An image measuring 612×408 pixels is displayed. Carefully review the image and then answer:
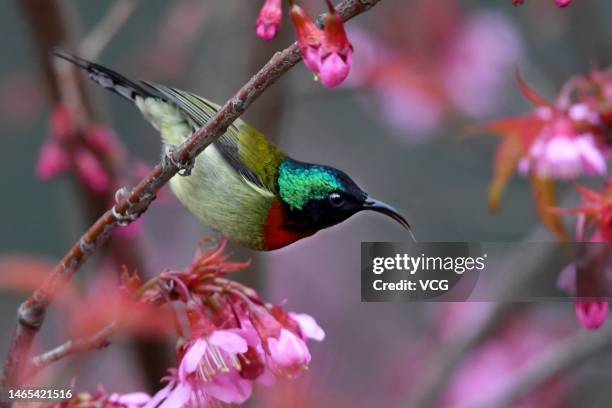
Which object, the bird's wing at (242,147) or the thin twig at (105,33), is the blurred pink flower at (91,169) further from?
the bird's wing at (242,147)

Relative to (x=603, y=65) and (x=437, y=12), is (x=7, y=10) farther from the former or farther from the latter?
(x=603, y=65)

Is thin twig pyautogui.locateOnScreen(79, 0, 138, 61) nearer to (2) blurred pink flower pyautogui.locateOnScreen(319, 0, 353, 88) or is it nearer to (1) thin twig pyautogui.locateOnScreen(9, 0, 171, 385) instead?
(1) thin twig pyautogui.locateOnScreen(9, 0, 171, 385)

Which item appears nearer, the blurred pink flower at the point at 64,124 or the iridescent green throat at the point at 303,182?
the iridescent green throat at the point at 303,182

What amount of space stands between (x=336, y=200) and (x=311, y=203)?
5cm

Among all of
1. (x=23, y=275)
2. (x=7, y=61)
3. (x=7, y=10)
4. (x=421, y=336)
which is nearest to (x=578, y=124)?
(x=23, y=275)

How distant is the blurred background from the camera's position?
8.20 ft

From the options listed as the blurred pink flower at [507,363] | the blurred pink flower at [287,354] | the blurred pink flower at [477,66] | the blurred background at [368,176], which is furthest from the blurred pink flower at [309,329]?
the blurred pink flower at [477,66]

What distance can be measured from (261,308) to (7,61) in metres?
4.17

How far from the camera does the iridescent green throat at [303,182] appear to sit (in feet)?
4.83

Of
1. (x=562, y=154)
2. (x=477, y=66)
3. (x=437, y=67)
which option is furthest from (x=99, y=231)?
(x=477, y=66)

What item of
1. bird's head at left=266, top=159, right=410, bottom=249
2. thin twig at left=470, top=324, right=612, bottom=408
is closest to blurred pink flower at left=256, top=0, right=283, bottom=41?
bird's head at left=266, top=159, right=410, bottom=249

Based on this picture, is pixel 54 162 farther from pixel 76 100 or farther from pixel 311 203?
pixel 311 203

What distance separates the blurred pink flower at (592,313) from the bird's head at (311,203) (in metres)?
0.29

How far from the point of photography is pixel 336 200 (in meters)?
1.46
